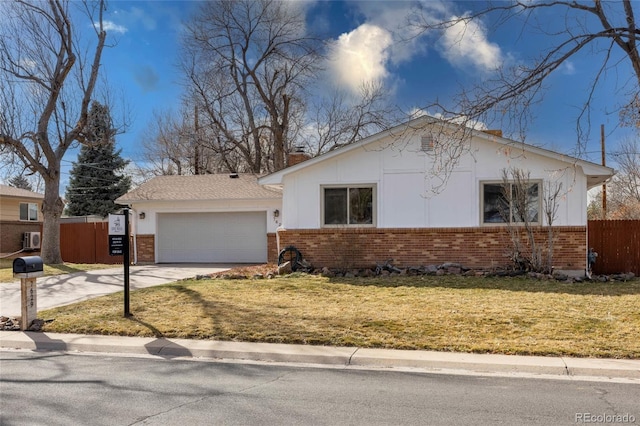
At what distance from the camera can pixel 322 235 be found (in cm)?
1499

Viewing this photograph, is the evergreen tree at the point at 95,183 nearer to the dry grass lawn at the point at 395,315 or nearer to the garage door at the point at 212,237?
the garage door at the point at 212,237

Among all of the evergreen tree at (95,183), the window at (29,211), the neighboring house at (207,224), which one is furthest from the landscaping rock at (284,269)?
the evergreen tree at (95,183)

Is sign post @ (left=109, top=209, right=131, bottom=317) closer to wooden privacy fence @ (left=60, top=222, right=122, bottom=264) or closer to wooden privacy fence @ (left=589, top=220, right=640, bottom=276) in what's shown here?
wooden privacy fence @ (left=589, top=220, right=640, bottom=276)

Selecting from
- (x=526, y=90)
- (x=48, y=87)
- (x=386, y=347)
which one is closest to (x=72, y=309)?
(x=386, y=347)

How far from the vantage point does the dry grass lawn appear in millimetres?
7078

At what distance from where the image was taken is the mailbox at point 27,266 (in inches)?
328

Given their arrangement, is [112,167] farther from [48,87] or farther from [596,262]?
[596,262]

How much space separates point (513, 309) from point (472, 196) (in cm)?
581

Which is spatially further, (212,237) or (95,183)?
(95,183)

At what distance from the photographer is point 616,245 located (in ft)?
48.9

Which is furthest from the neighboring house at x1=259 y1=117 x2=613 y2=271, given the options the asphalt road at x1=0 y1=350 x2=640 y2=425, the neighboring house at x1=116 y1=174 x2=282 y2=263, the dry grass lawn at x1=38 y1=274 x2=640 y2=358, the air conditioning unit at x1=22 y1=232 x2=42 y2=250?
the air conditioning unit at x1=22 y1=232 x2=42 y2=250

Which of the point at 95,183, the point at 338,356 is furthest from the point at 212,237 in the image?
the point at 95,183

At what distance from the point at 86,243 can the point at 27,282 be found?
15.8 metres

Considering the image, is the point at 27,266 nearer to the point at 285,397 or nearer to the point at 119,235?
the point at 119,235
